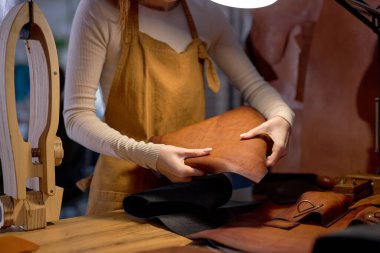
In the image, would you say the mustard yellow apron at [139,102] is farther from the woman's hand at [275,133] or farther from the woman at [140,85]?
the woman's hand at [275,133]

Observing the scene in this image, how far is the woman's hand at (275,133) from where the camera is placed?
124 cm

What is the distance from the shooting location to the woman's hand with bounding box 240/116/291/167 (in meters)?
1.24

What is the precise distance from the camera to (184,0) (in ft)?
5.15

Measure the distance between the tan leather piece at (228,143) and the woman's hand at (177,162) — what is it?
0.05 ft

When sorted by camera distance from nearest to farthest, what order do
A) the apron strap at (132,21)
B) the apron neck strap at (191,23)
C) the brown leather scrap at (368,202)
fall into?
the brown leather scrap at (368,202), the apron strap at (132,21), the apron neck strap at (191,23)

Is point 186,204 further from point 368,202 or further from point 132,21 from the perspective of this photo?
point 132,21

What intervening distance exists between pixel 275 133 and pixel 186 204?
1.10 feet

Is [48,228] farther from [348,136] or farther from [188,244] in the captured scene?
[348,136]

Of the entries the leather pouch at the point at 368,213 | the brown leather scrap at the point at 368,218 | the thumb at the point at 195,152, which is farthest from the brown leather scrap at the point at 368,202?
the thumb at the point at 195,152

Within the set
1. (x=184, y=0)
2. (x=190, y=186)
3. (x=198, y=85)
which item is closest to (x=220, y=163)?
(x=190, y=186)

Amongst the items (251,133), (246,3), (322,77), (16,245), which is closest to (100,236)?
(16,245)

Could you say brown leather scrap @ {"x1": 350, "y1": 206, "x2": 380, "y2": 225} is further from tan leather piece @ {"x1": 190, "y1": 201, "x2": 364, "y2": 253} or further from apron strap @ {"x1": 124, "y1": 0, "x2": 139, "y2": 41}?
apron strap @ {"x1": 124, "y1": 0, "x2": 139, "y2": 41}

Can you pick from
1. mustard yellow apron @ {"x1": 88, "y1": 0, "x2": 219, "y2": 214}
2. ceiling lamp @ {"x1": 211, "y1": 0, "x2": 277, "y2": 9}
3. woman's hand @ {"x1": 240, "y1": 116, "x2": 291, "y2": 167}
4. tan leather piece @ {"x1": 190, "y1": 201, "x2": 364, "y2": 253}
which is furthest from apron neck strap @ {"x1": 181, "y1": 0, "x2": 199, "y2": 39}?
tan leather piece @ {"x1": 190, "y1": 201, "x2": 364, "y2": 253}

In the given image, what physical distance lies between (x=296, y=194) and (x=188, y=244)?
474 mm
